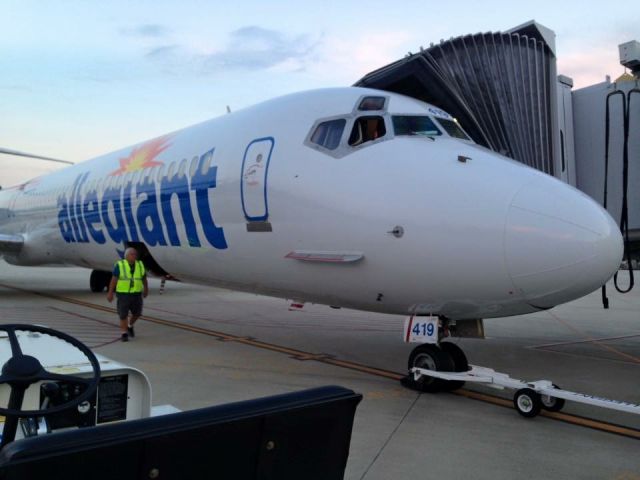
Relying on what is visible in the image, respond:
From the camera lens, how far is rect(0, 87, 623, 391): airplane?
17.5ft

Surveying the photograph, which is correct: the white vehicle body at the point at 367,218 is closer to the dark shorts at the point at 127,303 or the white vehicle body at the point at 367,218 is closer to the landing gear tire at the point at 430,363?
the landing gear tire at the point at 430,363

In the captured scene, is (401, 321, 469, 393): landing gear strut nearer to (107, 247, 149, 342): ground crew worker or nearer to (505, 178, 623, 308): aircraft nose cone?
(505, 178, 623, 308): aircraft nose cone

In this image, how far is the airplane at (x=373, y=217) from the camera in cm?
534

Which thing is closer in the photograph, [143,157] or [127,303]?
[127,303]

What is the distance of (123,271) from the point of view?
398 inches

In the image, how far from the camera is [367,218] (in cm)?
611

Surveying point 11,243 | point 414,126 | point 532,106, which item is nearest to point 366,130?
point 414,126

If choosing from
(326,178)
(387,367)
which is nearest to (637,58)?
(326,178)

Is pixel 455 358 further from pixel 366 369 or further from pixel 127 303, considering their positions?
pixel 127 303

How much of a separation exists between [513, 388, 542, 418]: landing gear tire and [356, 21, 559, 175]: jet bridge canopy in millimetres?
3709

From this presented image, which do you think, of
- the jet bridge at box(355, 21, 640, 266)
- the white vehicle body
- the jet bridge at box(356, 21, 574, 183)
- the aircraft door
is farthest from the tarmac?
the jet bridge at box(356, 21, 574, 183)

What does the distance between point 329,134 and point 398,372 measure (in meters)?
3.21

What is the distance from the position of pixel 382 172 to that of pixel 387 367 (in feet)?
9.96

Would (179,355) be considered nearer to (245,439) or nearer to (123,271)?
(123,271)
